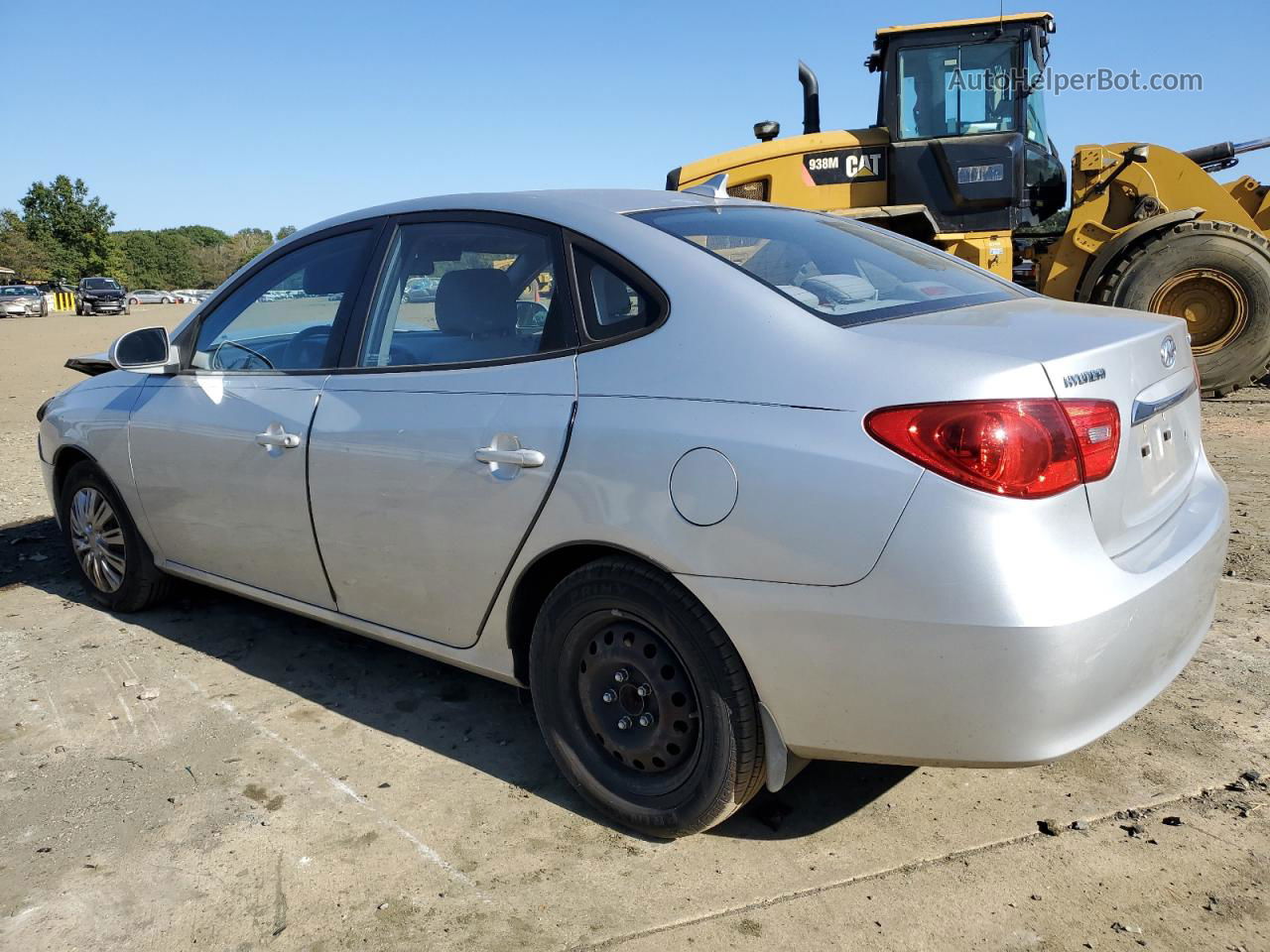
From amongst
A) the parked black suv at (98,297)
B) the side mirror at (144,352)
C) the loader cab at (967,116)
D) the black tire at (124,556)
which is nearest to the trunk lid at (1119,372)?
the side mirror at (144,352)

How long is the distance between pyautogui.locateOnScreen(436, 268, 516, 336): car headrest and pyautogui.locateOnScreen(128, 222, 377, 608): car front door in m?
0.38

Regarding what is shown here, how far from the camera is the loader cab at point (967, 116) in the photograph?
9188 mm

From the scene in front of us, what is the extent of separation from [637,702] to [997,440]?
44.7 inches

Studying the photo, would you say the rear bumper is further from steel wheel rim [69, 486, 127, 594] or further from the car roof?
steel wheel rim [69, 486, 127, 594]

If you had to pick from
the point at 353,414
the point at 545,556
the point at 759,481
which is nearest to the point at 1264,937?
the point at 759,481

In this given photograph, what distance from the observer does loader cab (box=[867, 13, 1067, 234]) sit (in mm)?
9188

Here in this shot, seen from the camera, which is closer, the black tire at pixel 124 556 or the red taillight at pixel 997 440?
the red taillight at pixel 997 440

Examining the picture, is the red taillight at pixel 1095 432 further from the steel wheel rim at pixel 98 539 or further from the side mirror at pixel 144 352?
the steel wheel rim at pixel 98 539

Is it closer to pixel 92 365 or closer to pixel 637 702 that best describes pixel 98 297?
pixel 92 365

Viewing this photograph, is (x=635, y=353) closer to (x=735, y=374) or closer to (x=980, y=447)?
(x=735, y=374)

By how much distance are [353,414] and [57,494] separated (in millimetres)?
2453

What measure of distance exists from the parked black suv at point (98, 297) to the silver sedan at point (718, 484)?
A: 46.0 m

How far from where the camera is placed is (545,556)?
9.15 ft

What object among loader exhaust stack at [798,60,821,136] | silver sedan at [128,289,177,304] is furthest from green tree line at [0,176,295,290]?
loader exhaust stack at [798,60,821,136]
